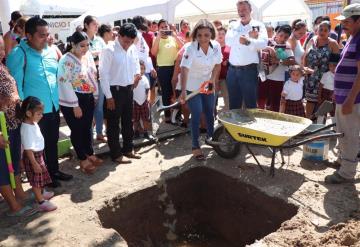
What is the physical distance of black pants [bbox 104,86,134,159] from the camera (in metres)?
5.11

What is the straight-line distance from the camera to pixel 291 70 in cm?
635

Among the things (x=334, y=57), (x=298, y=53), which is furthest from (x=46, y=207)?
(x=298, y=53)

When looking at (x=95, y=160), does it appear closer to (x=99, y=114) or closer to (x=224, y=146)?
(x=99, y=114)

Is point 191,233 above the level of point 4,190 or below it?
below

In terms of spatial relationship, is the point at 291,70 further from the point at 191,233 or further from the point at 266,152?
the point at 191,233

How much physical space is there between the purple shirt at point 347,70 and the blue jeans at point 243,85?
163 cm

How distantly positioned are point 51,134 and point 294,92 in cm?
414

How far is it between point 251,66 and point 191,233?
2728 mm

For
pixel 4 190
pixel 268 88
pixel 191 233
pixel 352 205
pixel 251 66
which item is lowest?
pixel 191 233

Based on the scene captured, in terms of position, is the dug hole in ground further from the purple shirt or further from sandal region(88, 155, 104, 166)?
the purple shirt

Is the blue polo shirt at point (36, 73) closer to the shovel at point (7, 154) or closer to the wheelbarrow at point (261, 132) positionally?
the shovel at point (7, 154)

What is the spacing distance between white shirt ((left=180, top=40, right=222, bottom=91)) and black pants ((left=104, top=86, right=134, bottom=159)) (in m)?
0.89

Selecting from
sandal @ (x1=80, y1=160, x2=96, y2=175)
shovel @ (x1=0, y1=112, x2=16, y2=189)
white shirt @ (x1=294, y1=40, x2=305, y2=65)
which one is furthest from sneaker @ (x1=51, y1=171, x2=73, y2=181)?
white shirt @ (x1=294, y1=40, x2=305, y2=65)

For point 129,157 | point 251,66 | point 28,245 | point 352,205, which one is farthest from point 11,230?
point 251,66
